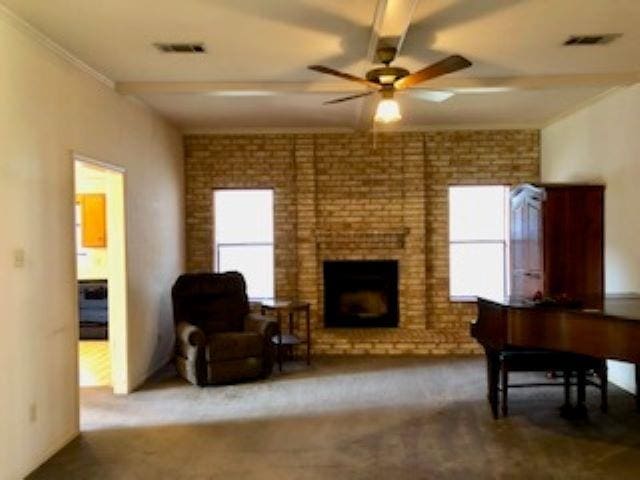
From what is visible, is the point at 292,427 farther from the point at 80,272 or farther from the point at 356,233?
the point at 80,272

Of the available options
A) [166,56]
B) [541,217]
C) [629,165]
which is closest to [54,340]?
[166,56]

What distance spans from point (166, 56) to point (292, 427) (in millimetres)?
2939

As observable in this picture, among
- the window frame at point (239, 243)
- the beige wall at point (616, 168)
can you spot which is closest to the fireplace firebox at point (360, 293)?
the window frame at point (239, 243)

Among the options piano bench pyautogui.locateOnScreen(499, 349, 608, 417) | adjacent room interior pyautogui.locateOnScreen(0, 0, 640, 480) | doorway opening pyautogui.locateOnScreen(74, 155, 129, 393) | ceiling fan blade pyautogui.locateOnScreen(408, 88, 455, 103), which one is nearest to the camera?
adjacent room interior pyautogui.locateOnScreen(0, 0, 640, 480)

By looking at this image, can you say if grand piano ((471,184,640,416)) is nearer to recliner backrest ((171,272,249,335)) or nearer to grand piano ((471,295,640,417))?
grand piano ((471,295,640,417))

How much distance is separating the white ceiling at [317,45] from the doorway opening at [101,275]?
981mm

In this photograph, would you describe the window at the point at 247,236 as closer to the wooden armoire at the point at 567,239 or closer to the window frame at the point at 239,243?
the window frame at the point at 239,243

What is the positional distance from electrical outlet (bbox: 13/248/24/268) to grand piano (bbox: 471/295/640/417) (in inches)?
127

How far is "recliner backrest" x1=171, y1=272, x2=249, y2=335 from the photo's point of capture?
21.1 feet

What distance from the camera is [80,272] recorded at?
29.0ft

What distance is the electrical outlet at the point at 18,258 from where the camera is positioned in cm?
363

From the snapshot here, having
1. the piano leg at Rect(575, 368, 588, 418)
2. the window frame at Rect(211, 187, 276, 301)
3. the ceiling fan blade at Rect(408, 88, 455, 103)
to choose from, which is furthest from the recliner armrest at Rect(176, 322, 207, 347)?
the piano leg at Rect(575, 368, 588, 418)

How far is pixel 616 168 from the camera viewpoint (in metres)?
5.73

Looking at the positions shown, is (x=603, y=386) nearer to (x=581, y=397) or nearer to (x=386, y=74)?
(x=581, y=397)
